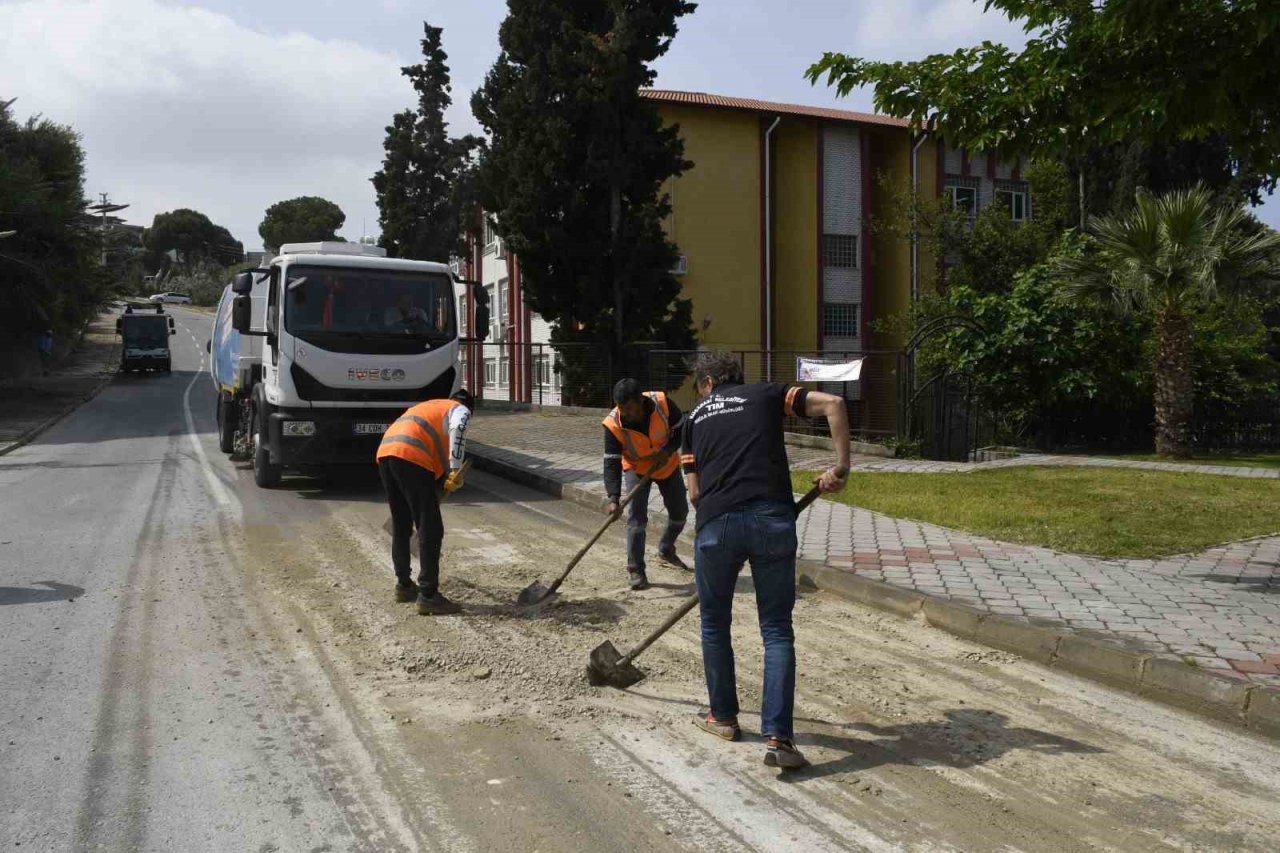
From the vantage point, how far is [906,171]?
36.2 metres

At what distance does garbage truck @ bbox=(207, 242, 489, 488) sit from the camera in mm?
12203

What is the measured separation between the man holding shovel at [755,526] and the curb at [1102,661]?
7.23 feet

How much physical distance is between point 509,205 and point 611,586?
62.6 ft

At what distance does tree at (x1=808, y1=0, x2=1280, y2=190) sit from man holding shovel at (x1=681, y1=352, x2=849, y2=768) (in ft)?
12.9

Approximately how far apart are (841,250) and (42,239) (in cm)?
2579

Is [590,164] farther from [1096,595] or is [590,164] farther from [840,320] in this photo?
[1096,595]

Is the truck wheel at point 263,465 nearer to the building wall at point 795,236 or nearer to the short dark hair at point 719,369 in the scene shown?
the short dark hair at point 719,369

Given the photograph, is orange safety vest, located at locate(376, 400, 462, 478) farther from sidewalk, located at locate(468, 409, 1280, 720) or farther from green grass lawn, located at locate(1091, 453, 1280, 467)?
green grass lawn, located at locate(1091, 453, 1280, 467)

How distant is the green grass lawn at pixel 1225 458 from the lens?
54.8ft

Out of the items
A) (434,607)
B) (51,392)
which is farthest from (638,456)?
(51,392)

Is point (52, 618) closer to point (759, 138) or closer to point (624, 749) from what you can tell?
point (624, 749)

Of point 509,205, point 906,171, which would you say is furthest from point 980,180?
point 509,205

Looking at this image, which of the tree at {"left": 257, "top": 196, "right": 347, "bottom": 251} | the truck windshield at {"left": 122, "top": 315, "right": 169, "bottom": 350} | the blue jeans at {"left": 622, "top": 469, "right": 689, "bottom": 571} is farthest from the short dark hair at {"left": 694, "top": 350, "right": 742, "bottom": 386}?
the tree at {"left": 257, "top": 196, "right": 347, "bottom": 251}

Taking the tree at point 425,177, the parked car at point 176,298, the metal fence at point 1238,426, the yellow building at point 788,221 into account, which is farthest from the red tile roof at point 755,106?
the parked car at point 176,298
